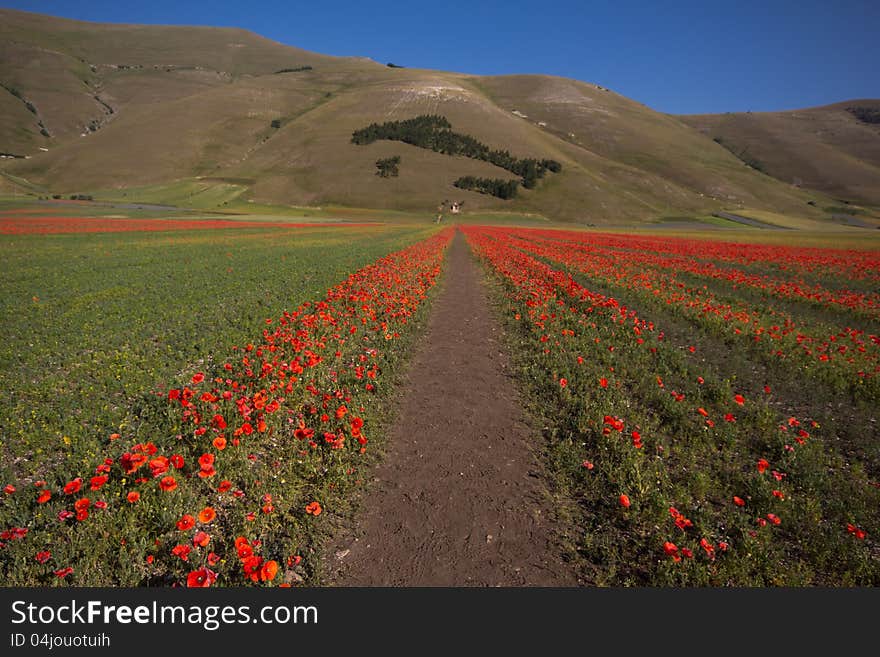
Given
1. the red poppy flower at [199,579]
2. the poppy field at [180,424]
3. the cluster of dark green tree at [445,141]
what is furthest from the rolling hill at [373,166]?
the red poppy flower at [199,579]

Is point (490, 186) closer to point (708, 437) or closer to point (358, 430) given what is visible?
point (708, 437)

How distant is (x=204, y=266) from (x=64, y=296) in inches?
346

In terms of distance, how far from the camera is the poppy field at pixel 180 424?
3945 mm

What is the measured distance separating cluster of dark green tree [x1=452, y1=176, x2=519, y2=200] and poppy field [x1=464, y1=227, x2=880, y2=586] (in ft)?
393

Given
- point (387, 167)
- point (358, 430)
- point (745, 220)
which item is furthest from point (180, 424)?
point (745, 220)

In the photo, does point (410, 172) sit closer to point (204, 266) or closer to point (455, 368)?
point (204, 266)

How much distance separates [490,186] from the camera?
426 feet

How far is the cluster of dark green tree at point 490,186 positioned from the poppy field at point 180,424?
120877 mm

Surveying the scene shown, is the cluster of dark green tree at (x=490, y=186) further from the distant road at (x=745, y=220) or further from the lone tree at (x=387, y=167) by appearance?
the distant road at (x=745, y=220)

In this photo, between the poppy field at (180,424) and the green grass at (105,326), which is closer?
the poppy field at (180,424)

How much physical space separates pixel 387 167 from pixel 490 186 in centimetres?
3641

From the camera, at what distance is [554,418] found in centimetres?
738

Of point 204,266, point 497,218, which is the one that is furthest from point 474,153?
point 204,266

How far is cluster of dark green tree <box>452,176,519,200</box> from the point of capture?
128m
